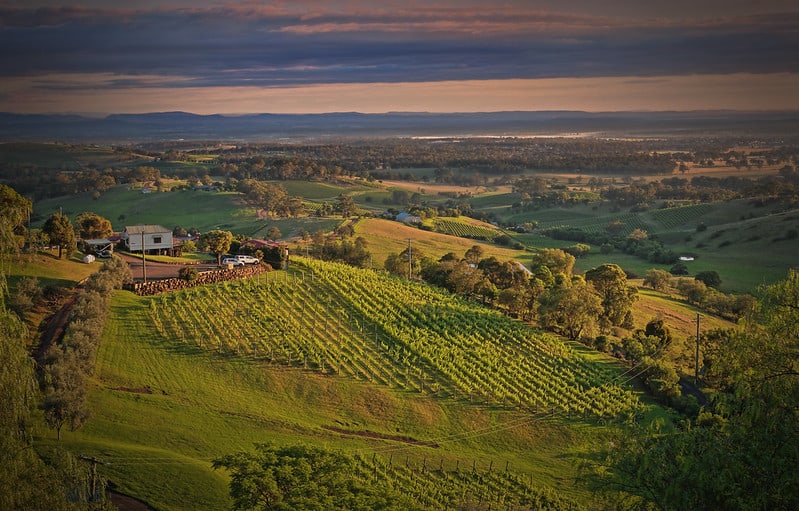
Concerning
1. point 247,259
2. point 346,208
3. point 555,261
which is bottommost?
point 555,261

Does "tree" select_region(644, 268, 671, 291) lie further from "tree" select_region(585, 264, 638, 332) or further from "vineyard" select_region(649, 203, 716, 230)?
"vineyard" select_region(649, 203, 716, 230)

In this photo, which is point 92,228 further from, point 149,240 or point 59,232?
point 59,232

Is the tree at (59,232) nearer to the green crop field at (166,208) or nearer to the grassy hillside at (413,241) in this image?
the grassy hillside at (413,241)

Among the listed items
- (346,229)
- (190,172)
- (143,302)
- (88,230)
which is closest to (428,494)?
(143,302)

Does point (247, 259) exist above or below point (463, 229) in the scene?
above

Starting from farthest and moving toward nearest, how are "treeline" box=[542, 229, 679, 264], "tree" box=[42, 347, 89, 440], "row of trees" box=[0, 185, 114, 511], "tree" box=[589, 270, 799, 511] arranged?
1. "treeline" box=[542, 229, 679, 264]
2. "tree" box=[42, 347, 89, 440]
3. "row of trees" box=[0, 185, 114, 511]
4. "tree" box=[589, 270, 799, 511]

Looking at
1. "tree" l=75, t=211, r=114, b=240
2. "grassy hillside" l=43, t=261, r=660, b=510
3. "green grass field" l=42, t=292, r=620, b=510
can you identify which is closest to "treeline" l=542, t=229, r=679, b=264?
"grassy hillside" l=43, t=261, r=660, b=510

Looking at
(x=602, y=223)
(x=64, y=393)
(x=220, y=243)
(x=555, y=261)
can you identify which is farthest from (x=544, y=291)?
(x=602, y=223)
